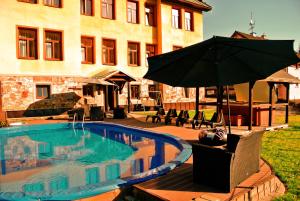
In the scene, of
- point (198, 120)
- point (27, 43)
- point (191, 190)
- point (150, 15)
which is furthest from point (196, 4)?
point (191, 190)

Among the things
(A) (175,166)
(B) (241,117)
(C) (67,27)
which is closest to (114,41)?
(C) (67,27)

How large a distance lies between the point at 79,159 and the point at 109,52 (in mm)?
14657

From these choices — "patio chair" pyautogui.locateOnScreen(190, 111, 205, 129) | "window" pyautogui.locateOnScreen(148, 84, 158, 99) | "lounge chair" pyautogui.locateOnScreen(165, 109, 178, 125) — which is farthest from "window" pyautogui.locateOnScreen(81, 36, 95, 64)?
"patio chair" pyautogui.locateOnScreen(190, 111, 205, 129)

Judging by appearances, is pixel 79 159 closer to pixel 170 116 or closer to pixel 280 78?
pixel 170 116

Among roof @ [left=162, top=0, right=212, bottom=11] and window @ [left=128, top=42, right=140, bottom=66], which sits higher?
roof @ [left=162, top=0, right=212, bottom=11]

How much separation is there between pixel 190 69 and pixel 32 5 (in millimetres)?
16485

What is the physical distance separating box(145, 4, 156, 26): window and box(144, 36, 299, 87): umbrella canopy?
20.0 meters

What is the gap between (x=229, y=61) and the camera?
14.0 ft

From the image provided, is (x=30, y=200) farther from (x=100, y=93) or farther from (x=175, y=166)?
(x=100, y=93)

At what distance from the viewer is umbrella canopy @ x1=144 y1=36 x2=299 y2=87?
13.4 ft

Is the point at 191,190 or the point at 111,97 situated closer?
the point at 191,190

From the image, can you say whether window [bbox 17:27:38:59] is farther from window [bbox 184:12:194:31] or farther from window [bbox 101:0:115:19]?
window [bbox 184:12:194:31]

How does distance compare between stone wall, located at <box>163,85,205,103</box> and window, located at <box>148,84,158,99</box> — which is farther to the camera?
stone wall, located at <box>163,85,205,103</box>

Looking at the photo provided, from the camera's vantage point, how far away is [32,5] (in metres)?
17.6
